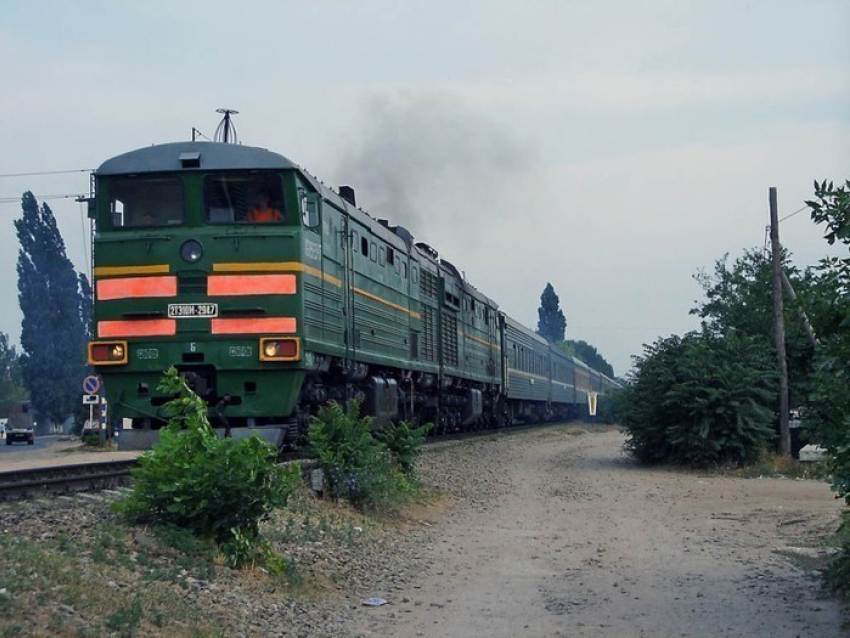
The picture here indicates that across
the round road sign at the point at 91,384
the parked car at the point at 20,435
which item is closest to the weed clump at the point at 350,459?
the round road sign at the point at 91,384

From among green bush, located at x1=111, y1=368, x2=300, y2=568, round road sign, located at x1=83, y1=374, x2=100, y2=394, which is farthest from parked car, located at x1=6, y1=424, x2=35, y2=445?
green bush, located at x1=111, y1=368, x2=300, y2=568

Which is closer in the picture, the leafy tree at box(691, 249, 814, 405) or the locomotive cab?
the locomotive cab

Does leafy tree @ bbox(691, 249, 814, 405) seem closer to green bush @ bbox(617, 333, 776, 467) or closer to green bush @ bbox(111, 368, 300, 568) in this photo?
green bush @ bbox(617, 333, 776, 467)

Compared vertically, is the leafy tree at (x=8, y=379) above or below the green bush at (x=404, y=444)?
above

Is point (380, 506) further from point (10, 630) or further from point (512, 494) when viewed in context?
point (10, 630)

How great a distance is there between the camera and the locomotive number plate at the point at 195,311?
13406mm

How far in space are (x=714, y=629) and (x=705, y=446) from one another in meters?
13.5

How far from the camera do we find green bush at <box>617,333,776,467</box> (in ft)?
69.0

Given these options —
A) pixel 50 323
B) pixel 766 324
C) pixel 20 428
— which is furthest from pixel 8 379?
pixel 766 324

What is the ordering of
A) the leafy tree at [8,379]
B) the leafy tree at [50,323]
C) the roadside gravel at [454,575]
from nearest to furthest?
1. the roadside gravel at [454,575]
2. the leafy tree at [50,323]
3. the leafy tree at [8,379]

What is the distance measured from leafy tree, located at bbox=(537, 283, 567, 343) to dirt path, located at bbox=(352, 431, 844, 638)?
11735 cm

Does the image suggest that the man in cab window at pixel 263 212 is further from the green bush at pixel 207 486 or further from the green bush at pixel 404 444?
the green bush at pixel 207 486

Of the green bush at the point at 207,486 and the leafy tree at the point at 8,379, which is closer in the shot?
the green bush at the point at 207,486

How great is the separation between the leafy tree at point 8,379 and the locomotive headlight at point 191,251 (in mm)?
91708
